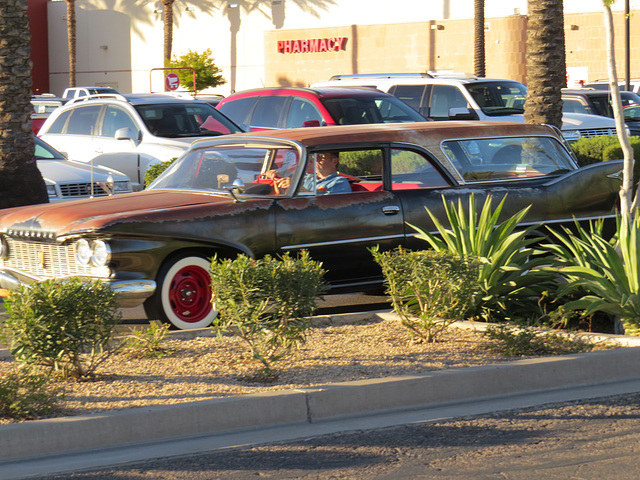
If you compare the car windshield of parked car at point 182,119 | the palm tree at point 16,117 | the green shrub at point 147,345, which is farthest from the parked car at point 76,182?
the green shrub at point 147,345

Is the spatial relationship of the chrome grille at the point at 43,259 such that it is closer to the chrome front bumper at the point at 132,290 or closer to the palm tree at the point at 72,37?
the chrome front bumper at the point at 132,290

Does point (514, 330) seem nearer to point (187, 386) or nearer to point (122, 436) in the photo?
point (187, 386)

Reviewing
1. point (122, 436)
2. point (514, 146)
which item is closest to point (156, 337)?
point (122, 436)

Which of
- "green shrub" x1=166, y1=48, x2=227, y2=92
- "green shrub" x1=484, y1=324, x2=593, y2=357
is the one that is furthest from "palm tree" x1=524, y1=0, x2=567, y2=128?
"green shrub" x1=166, y1=48, x2=227, y2=92

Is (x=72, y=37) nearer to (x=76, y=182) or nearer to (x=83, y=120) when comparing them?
(x=83, y=120)

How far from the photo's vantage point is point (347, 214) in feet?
27.1

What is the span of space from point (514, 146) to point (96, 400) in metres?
5.10

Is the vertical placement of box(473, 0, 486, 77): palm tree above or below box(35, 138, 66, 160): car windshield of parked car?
above

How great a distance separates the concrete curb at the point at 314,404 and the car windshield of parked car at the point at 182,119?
9.52 m

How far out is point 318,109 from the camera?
15.2 m

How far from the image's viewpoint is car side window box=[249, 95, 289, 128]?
1584 cm

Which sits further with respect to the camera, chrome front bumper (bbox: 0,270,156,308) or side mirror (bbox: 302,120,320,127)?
side mirror (bbox: 302,120,320,127)

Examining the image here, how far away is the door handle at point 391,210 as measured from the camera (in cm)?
840

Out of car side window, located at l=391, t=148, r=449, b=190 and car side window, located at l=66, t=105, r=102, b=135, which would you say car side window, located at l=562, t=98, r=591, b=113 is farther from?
car side window, located at l=391, t=148, r=449, b=190
